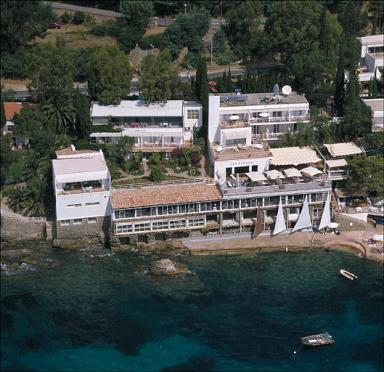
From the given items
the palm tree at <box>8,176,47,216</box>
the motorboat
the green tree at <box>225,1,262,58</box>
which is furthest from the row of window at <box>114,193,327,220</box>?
the green tree at <box>225,1,262,58</box>

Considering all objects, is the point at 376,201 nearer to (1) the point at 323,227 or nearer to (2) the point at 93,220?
(1) the point at 323,227

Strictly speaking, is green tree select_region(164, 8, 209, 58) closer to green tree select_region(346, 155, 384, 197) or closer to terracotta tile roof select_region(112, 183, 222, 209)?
terracotta tile roof select_region(112, 183, 222, 209)

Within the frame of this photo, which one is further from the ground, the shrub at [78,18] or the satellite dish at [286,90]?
the shrub at [78,18]

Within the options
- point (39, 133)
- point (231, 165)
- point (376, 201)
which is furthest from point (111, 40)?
point (376, 201)

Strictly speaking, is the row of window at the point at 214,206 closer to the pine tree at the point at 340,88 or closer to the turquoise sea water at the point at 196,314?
the turquoise sea water at the point at 196,314

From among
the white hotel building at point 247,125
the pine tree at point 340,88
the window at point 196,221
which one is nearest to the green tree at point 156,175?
the white hotel building at point 247,125
